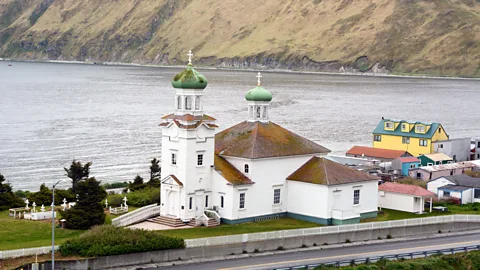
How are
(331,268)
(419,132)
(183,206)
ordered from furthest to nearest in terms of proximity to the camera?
(419,132), (183,206), (331,268)

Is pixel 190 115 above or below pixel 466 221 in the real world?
above

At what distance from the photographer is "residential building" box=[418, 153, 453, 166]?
7844 centimetres

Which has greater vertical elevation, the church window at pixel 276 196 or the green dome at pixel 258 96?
the green dome at pixel 258 96

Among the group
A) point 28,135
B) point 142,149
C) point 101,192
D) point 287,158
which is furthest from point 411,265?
point 28,135

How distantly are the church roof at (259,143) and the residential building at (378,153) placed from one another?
22959 millimetres

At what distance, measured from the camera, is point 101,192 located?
51531 mm

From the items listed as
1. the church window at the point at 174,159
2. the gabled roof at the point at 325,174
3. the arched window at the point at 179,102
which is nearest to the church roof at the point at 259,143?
the gabled roof at the point at 325,174

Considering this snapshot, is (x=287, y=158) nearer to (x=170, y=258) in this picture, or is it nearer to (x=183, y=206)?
(x=183, y=206)

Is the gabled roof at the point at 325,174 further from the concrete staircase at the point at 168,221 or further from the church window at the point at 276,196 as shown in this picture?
the concrete staircase at the point at 168,221

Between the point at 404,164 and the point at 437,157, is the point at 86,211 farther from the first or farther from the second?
the point at 437,157

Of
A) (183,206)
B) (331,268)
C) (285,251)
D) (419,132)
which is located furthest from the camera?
(419,132)

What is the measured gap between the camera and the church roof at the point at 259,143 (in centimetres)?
5362

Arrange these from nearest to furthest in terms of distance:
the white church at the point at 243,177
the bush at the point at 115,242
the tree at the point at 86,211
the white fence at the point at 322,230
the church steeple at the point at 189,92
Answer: the bush at the point at 115,242
the white fence at the point at 322,230
the tree at the point at 86,211
the white church at the point at 243,177
the church steeple at the point at 189,92

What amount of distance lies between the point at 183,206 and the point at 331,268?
40.6 ft
